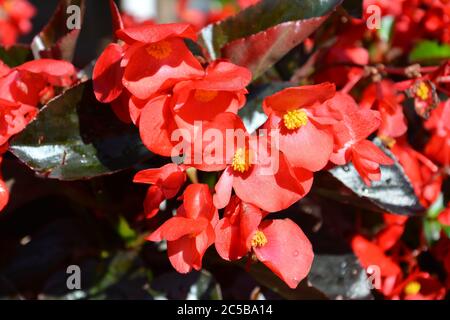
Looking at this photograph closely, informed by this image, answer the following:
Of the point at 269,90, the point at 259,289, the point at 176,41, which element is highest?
the point at 176,41

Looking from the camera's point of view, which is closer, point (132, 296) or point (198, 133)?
point (198, 133)

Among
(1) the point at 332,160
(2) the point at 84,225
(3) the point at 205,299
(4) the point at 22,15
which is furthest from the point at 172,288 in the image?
(4) the point at 22,15

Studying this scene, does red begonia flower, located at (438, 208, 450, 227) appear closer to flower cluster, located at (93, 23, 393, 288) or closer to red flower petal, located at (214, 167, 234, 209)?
flower cluster, located at (93, 23, 393, 288)

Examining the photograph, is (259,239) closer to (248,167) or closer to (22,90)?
(248,167)

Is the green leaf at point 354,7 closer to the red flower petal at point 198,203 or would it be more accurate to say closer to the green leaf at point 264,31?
the green leaf at point 264,31

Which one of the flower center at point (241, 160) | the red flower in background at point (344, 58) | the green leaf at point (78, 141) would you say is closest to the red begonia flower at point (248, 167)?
the flower center at point (241, 160)
